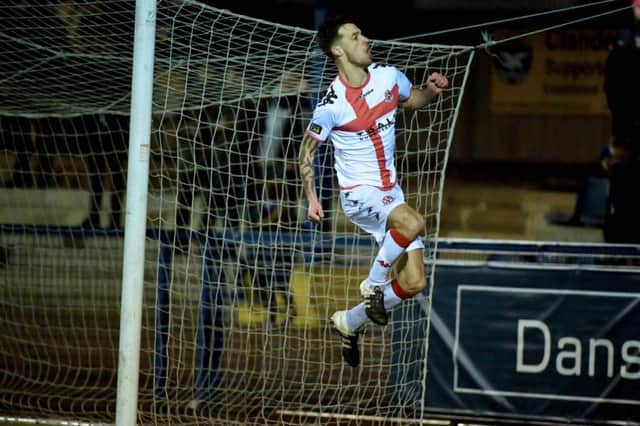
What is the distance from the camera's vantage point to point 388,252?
534cm

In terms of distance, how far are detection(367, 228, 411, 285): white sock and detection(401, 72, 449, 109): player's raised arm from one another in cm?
76

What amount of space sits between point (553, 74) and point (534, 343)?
13.6m

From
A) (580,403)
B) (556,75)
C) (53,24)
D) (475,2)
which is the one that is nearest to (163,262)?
(53,24)

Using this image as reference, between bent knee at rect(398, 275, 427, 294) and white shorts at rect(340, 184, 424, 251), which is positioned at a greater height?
white shorts at rect(340, 184, 424, 251)

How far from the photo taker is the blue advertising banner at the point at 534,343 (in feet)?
21.2

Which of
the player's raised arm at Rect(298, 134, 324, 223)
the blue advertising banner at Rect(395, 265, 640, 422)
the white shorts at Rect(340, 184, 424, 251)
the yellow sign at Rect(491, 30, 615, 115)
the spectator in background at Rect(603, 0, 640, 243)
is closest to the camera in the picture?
the player's raised arm at Rect(298, 134, 324, 223)

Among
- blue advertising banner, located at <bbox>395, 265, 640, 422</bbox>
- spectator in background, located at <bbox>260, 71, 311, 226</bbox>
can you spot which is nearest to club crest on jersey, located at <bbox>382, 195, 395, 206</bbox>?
spectator in background, located at <bbox>260, 71, 311, 226</bbox>

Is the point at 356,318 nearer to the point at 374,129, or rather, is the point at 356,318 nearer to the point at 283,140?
the point at 374,129

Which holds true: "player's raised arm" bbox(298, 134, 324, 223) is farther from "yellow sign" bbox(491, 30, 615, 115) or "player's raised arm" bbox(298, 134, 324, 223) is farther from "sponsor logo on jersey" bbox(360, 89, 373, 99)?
"yellow sign" bbox(491, 30, 615, 115)

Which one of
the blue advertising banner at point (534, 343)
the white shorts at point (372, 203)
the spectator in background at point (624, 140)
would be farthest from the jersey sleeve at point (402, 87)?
the spectator in background at point (624, 140)

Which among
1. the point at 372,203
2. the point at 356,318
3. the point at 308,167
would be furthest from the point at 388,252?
the point at 308,167

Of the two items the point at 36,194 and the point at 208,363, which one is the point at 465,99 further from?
the point at 208,363

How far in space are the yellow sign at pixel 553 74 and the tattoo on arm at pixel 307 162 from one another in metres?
13.7

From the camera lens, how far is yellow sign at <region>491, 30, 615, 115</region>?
734 inches
